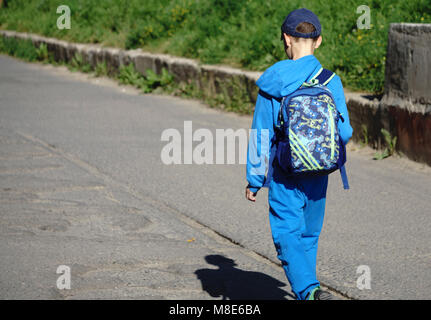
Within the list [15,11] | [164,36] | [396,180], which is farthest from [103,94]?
[15,11]

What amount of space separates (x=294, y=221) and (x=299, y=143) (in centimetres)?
43

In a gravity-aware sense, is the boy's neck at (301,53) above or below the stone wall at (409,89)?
above

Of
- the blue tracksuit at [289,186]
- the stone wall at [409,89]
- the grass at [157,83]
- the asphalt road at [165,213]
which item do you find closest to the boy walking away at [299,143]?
the blue tracksuit at [289,186]

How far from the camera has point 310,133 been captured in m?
3.07

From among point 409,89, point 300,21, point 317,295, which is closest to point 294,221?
point 317,295

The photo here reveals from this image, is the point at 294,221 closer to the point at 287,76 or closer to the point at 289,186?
the point at 289,186

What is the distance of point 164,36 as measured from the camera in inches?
544

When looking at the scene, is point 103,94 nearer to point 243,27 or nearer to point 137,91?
point 137,91

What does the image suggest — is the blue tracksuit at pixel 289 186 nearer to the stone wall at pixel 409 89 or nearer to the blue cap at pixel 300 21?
the blue cap at pixel 300 21

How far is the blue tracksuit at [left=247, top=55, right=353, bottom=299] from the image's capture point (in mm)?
3238

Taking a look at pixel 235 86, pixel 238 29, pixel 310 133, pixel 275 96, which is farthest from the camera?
pixel 238 29

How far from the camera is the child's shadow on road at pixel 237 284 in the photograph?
3.87 meters

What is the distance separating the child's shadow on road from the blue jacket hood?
1.31m

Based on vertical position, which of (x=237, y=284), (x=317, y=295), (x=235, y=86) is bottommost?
(x=237, y=284)
